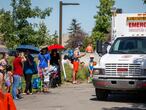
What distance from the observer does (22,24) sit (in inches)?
1131

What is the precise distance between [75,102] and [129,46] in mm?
2631

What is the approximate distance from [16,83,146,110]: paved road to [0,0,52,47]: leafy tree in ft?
36.3

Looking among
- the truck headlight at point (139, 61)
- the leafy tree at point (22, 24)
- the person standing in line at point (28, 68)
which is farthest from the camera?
the leafy tree at point (22, 24)

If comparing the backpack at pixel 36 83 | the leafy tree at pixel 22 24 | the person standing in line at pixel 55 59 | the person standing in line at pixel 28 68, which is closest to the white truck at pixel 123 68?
the person standing in line at pixel 28 68

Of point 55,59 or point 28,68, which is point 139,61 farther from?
point 55,59

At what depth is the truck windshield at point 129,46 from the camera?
1528cm

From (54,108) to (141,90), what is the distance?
8.92 ft

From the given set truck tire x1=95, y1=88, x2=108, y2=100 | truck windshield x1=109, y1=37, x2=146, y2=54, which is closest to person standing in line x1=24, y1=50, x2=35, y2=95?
truck tire x1=95, y1=88, x2=108, y2=100

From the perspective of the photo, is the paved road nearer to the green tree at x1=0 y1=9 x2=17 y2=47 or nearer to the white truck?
the white truck

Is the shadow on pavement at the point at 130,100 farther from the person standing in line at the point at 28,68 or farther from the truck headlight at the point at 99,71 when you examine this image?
the person standing in line at the point at 28,68

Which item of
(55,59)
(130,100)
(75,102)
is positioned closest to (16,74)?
(75,102)

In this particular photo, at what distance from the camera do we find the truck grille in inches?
561

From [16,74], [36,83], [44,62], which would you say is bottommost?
[36,83]

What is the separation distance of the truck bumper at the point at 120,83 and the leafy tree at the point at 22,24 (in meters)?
14.3
